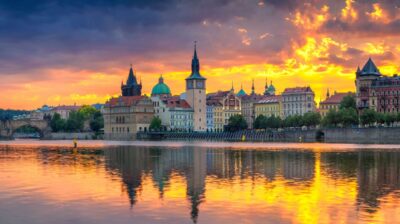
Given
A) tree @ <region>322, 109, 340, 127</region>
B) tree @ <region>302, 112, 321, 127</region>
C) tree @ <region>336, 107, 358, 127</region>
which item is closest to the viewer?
tree @ <region>336, 107, 358, 127</region>

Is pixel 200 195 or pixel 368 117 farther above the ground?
pixel 368 117

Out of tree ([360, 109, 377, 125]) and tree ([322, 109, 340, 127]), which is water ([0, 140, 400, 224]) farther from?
tree ([322, 109, 340, 127])

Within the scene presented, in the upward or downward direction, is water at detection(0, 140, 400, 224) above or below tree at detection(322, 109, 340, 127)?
below

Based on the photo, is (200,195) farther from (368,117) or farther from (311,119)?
(311,119)

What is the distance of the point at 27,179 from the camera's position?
47.4m

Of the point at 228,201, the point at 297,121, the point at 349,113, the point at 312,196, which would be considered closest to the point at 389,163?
the point at 312,196

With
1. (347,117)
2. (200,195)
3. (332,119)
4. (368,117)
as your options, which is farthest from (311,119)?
(200,195)

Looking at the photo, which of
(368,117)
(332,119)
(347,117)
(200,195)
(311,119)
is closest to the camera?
(200,195)

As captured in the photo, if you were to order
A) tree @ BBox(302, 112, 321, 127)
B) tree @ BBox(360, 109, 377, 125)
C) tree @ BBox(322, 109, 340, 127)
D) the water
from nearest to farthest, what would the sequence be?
the water
tree @ BBox(360, 109, 377, 125)
tree @ BBox(322, 109, 340, 127)
tree @ BBox(302, 112, 321, 127)

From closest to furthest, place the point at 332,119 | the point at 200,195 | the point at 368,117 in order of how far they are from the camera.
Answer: the point at 200,195
the point at 368,117
the point at 332,119

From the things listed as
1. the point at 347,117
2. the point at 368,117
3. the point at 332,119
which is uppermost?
the point at 347,117

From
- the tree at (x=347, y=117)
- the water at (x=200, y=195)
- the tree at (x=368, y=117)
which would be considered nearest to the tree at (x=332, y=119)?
the tree at (x=347, y=117)

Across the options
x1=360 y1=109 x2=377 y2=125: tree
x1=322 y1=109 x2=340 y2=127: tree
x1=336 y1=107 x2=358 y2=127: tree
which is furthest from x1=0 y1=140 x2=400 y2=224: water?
x1=322 y1=109 x2=340 y2=127: tree

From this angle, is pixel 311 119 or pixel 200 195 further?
pixel 311 119
